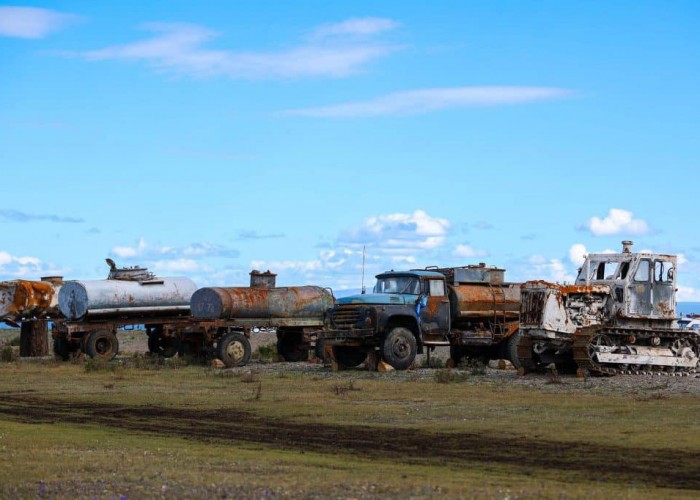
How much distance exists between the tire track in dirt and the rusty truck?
11285mm

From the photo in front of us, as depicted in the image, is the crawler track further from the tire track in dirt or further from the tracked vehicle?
the tire track in dirt

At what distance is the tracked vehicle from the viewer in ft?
105

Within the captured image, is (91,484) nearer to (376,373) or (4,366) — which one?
(376,373)

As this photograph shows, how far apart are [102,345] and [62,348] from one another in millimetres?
1679

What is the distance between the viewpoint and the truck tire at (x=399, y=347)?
35.6 m

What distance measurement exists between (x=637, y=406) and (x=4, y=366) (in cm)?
2419

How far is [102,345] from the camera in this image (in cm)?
4328

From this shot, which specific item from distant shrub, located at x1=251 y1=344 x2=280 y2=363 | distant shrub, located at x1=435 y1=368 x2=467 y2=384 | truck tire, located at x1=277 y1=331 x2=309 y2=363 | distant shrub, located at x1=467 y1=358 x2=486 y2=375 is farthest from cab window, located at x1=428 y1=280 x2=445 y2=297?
distant shrub, located at x1=251 y1=344 x2=280 y2=363

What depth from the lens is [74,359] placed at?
4275 centimetres

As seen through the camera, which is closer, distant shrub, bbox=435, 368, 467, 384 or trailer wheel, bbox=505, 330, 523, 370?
distant shrub, bbox=435, 368, 467, 384

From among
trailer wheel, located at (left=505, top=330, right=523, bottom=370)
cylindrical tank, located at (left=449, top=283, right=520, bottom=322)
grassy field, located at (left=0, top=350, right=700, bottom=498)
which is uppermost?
cylindrical tank, located at (left=449, top=283, right=520, bottom=322)

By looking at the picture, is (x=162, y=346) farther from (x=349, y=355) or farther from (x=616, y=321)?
(x=616, y=321)

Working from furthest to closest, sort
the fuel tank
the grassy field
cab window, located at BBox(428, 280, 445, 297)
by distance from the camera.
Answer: the fuel tank < cab window, located at BBox(428, 280, 445, 297) < the grassy field

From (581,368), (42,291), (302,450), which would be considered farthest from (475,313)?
(302,450)
